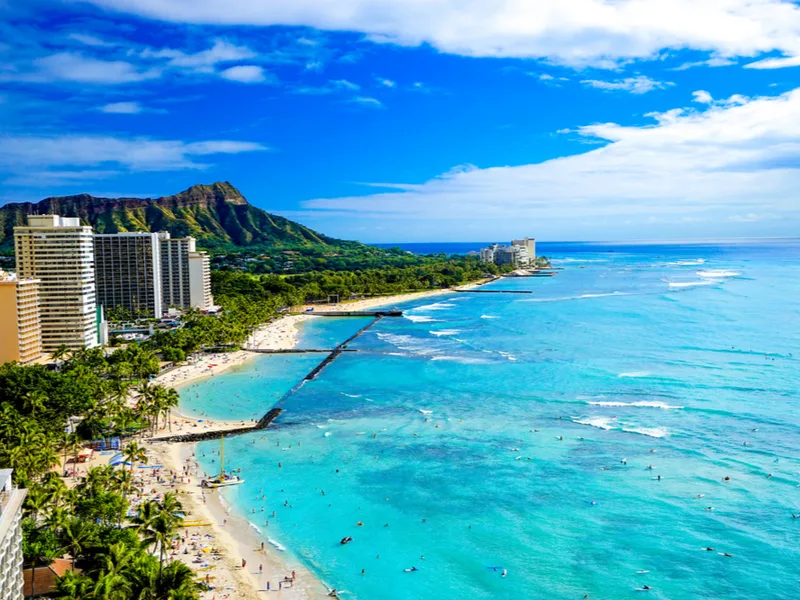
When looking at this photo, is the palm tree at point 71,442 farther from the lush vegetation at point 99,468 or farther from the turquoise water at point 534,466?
the turquoise water at point 534,466

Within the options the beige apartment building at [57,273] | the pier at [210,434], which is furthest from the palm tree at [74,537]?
the beige apartment building at [57,273]

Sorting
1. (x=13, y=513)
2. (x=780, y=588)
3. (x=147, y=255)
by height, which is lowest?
(x=780, y=588)

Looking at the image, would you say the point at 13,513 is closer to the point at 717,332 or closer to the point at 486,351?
the point at 486,351

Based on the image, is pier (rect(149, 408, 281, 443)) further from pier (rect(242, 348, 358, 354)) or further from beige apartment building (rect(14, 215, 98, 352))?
beige apartment building (rect(14, 215, 98, 352))

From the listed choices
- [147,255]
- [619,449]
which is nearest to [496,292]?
[147,255]

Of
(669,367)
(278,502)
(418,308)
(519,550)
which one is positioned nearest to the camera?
(519,550)

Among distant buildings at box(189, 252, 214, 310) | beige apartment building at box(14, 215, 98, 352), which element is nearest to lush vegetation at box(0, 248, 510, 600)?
beige apartment building at box(14, 215, 98, 352)

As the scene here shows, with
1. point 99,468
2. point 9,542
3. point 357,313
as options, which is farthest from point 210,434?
point 357,313
